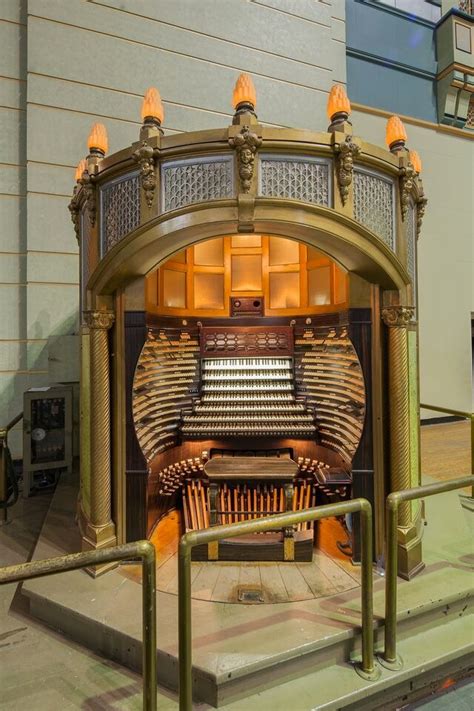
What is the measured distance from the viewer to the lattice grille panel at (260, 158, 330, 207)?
245 centimetres

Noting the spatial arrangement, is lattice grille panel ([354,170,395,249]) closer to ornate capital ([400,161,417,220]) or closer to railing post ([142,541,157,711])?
ornate capital ([400,161,417,220])

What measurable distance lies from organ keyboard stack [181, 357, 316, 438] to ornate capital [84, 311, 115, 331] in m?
1.25

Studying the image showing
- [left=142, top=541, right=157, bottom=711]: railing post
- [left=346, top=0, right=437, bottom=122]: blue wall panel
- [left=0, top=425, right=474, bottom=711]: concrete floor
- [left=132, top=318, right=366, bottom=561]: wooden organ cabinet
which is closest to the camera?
[left=142, top=541, right=157, bottom=711]: railing post

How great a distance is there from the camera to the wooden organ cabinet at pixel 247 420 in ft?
9.98

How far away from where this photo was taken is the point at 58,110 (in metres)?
5.48

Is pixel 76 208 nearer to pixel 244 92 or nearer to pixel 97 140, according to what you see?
pixel 97 140

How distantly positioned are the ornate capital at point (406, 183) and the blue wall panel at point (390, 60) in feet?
19.2

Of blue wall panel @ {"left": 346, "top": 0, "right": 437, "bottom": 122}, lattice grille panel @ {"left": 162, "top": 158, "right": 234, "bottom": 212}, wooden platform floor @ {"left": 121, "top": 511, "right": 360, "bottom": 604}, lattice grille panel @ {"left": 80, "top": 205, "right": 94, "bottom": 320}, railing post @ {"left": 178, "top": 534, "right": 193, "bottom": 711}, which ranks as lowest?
wooden platform floor @ {"left": 121, "top": 511, "right": 360, "bottom": 604}

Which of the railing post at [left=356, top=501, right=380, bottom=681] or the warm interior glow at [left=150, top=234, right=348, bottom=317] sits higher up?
the warm interior glow at [left=150, top=234, right=348, bottom=317]

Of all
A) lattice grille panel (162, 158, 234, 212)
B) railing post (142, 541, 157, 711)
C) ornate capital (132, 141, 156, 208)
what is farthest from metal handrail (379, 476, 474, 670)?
ornate capital (132, 141, 156, 208)

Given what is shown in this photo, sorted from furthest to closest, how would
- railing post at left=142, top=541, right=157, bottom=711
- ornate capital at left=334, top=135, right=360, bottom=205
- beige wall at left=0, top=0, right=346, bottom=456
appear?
beige wall at left=0, top=0, right=346, bottom=456 < ornate capital at left=334, top=135, right=360, bottom=205 < railing post at left=142, top=541, right=157, bottom=711

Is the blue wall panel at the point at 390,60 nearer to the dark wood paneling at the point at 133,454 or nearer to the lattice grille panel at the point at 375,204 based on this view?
the lattice grille panel at the point at 375,204

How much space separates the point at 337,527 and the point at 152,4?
7539 millimetres

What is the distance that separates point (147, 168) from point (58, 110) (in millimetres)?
4189
